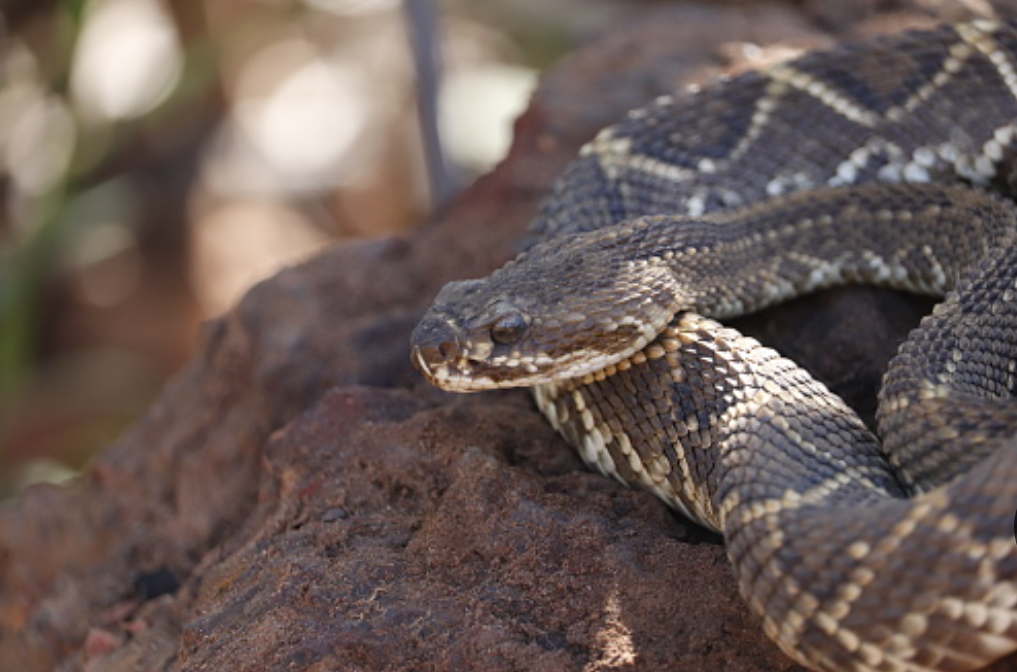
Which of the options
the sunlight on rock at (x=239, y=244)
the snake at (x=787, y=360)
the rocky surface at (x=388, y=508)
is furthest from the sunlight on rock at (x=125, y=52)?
the snake at (x=787, y=360)

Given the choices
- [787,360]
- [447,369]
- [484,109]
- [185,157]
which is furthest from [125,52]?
[787,360]

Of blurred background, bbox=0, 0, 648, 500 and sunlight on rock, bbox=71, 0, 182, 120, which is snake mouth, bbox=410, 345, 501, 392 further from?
sunlight on rock, bbox=71, 0, 182, 120

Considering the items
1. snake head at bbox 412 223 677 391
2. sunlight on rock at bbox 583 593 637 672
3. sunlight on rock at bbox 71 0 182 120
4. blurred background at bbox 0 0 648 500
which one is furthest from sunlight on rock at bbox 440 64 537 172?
sunlight on rock at bbox 583 593 637 672

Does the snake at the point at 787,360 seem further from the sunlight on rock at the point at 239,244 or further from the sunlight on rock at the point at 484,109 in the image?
the sunlight on rock at the point at 239,244

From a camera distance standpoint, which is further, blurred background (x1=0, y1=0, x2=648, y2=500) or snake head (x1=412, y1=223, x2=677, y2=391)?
blurred background (x1=0, y1=0, x2=648, y2=500)

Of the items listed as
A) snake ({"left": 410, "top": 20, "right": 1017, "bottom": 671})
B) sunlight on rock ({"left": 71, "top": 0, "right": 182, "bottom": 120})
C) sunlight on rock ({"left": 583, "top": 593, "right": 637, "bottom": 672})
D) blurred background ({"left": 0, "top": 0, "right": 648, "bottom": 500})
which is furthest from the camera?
sunlight on rock ({"left": 71, "top": 0, "right": 182, "bottom": 120})

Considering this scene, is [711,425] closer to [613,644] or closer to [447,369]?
[613,644]

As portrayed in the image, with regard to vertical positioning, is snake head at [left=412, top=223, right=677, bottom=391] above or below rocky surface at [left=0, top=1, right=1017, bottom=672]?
above
